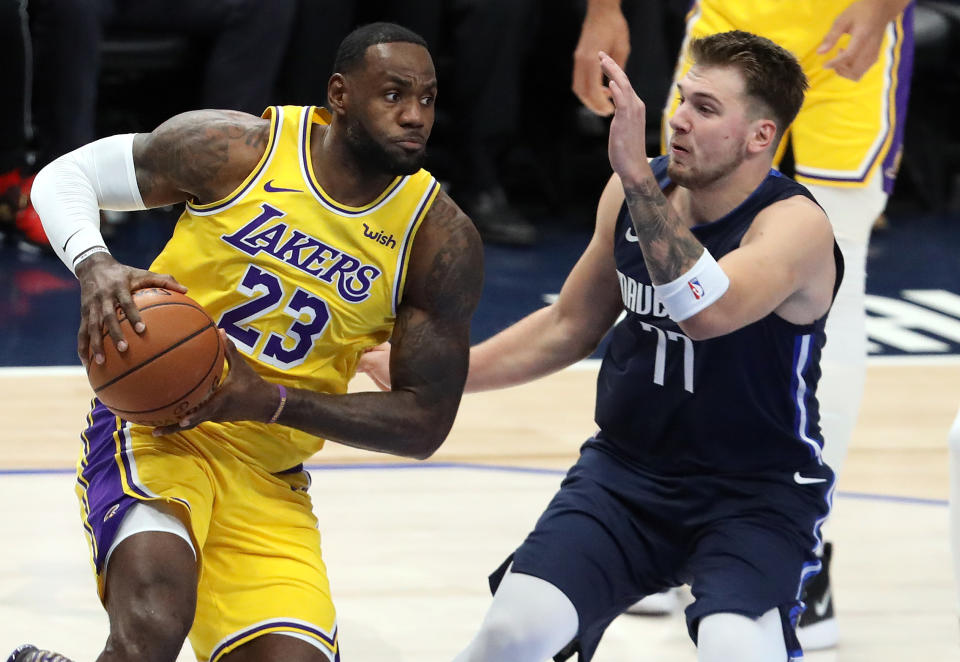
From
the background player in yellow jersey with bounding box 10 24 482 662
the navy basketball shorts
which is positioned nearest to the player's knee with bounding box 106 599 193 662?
the background player in yellow jersey with bounding box 10 24 482 662

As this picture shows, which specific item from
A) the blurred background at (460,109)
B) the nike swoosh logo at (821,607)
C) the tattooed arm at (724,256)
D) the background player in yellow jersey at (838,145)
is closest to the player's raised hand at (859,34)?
the background player in yellow jersey at (838,145)

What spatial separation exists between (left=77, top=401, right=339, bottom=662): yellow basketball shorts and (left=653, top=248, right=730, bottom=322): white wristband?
3.07 ft

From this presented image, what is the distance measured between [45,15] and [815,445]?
4.83 meters

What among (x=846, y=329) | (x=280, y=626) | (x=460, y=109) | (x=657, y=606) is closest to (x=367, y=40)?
(x=280, y=626)

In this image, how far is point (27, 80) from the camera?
23.5 ft

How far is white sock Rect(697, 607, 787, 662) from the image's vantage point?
2.96 m

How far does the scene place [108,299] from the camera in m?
2.94

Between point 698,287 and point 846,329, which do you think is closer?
point 698,287

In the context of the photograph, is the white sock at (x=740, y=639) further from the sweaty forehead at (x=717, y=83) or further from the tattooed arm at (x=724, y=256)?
the sweaty forehead at (x=717, y=83)

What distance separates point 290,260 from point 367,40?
461mm

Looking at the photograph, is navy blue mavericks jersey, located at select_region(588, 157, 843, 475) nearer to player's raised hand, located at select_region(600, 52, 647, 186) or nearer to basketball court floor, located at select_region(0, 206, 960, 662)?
player's raised hand, located at select_region(600, 52, 647, 186)

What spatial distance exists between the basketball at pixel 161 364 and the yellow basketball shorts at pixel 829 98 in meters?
1.49

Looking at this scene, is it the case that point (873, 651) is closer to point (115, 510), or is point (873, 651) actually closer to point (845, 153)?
point (845, 153)

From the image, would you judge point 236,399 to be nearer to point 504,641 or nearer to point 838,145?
point 504,641
